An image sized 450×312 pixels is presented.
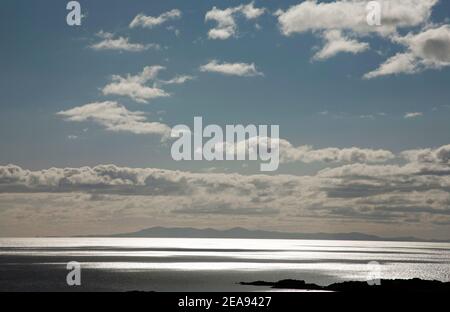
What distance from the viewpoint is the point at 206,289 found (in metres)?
106
